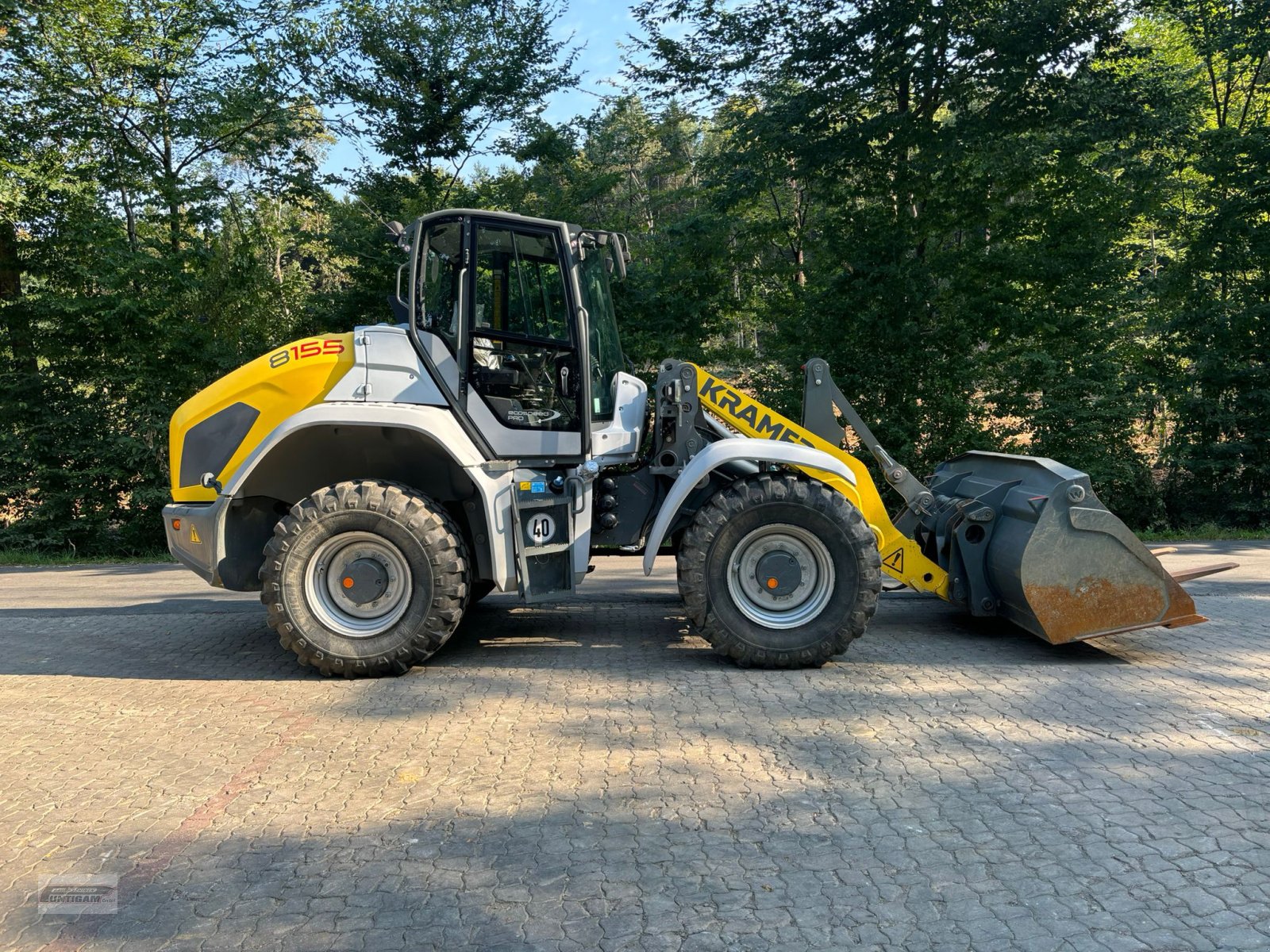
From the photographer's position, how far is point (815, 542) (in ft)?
Result: 20.2

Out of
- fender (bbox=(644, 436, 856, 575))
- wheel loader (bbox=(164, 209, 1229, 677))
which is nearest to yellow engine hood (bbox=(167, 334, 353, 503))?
wheel loader (bbox=(164, 209, 1229, 677))

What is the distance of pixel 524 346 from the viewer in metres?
6.46

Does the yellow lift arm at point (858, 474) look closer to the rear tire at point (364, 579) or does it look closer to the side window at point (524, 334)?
the side window at point (524, 334)

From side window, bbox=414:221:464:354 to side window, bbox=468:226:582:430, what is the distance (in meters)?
0.15

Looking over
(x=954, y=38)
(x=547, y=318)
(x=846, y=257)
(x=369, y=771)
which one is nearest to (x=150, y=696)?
(x=369, y=771)

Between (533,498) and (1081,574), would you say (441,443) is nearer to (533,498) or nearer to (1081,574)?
(533,498)

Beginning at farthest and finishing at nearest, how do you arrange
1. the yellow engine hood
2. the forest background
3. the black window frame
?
the forest background, the black window frame, the yellow engine hood

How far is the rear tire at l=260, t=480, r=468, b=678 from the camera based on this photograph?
6012mm

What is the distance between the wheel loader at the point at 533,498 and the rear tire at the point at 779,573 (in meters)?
0.01

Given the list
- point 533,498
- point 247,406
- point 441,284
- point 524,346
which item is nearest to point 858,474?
point 533,498

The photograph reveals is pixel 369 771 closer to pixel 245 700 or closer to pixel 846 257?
pixel 245 700

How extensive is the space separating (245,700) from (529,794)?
2430 mm

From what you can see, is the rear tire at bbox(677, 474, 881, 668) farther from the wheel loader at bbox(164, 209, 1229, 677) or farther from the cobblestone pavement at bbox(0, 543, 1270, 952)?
the cobblestone pavement at bbox(0, 543, 1270, 952)

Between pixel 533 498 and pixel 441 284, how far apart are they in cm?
157
